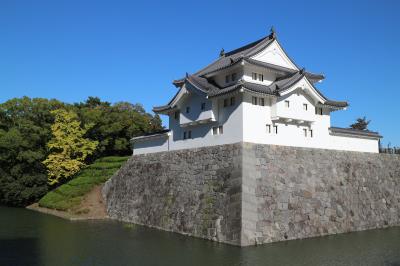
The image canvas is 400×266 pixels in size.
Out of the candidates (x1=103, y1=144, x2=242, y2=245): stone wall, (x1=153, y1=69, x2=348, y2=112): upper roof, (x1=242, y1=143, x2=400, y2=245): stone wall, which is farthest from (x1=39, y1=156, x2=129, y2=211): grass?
(x1=242, y1=143, x2=400, y2=245): stone wall

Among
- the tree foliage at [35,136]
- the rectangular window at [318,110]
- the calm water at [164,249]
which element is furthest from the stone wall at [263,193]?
the tree foliage at [35,136]

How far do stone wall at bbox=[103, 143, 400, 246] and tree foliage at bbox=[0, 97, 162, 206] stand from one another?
9.23 m

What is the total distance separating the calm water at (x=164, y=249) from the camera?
1357cm

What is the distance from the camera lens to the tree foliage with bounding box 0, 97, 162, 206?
99.7ft

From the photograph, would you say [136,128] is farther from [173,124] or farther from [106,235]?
[106,235]

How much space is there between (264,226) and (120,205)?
1172 centimetres

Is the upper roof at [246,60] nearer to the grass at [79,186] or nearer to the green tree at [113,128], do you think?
the grass at [79,186]

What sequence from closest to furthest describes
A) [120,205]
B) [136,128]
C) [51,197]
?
[120,205] → [51,197] → [136,128]

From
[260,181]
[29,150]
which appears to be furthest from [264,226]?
[29,150]

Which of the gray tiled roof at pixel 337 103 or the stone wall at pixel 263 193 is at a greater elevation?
the gray tiled roof at pixel 337 103

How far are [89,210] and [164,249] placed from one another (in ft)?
38.4

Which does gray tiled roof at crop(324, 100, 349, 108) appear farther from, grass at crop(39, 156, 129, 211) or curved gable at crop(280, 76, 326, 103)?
grass at crop(39, 156, 129, 211)

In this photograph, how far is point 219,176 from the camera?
18.2 meters

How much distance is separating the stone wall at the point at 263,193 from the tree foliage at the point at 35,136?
9230 millimetres
